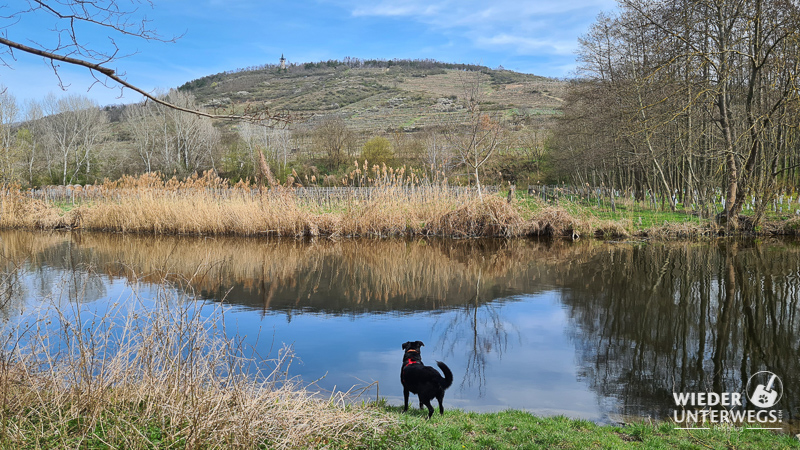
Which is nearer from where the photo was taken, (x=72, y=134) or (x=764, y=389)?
(x=764, y=389)

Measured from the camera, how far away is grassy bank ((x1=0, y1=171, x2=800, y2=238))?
17719mm

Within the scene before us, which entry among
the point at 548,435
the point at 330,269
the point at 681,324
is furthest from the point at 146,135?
the point at 548,435

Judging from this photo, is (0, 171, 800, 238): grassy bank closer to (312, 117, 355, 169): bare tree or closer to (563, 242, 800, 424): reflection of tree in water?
(563, 242, 800, 424): reflection of tree in water

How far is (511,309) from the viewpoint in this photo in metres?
8.92

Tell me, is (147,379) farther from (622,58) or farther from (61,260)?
(622,58)

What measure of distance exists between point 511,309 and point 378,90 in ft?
272

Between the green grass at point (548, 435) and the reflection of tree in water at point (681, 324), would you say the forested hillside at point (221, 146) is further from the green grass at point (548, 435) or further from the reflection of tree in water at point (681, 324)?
the green grass at point (548, 435)

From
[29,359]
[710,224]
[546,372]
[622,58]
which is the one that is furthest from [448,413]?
[622,58]

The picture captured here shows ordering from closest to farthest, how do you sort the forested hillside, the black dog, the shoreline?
1. the black dog
2. the shoreline
3. the forested hillside

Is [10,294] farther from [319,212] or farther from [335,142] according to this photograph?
[335,142]

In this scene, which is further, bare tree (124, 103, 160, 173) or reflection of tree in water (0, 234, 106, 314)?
bare tree (124, 103, 160, 173)
